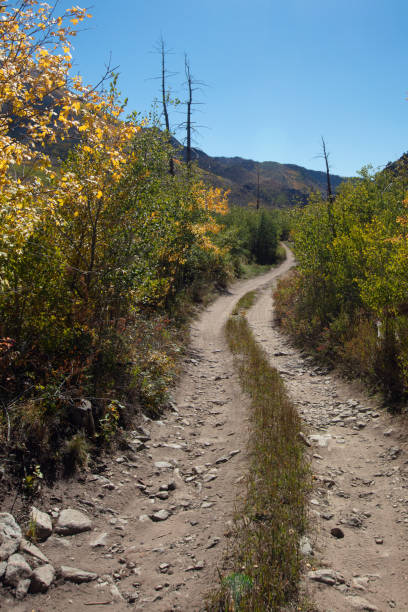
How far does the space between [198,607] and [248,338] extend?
404 inches

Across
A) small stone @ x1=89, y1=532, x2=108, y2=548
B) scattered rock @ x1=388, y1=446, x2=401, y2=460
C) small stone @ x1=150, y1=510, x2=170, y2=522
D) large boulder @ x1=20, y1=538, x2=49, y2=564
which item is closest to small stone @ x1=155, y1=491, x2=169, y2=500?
small stone @ x1=150, y1=510, x2=170, y2=522

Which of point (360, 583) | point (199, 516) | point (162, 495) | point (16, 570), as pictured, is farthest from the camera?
point (162, 495)

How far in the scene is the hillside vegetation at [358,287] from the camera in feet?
25.9

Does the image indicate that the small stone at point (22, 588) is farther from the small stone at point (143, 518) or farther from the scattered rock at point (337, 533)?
the scattered rock at point (337, 533)

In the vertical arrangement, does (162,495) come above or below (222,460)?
below

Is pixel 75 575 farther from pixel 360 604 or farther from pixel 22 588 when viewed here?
pixel 360 604

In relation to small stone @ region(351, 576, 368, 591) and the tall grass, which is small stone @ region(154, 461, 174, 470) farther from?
small stone @ region(351, 576, 368, 591)

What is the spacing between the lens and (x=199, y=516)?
4.73 m

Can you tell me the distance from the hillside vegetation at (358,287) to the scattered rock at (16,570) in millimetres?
6374

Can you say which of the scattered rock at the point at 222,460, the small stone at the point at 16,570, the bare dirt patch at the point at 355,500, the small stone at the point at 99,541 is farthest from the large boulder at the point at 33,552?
the scattered rock at the point at 222,460

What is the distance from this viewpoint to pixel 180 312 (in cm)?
1531

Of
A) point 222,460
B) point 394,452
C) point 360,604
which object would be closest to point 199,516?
point 222,460

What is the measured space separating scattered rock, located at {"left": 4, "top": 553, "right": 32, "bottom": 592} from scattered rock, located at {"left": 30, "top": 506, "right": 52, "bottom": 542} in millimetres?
416

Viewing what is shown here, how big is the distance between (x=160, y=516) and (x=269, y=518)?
4.67 ft
